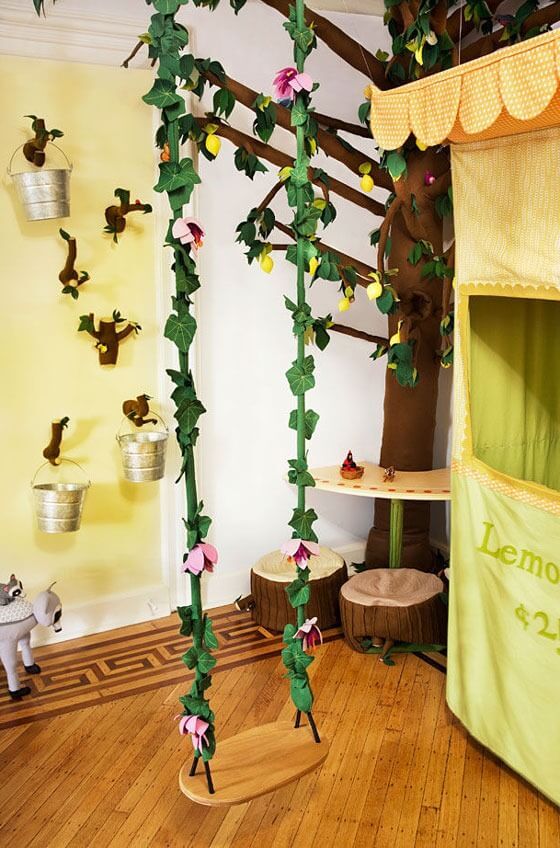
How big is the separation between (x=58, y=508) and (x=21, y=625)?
1.49ft

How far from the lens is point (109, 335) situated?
375 cm

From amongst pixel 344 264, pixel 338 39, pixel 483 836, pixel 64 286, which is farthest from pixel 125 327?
pixel 483 836

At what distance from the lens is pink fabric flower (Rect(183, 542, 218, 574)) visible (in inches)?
89.0

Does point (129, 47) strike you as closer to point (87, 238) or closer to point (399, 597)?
point (87, 238)

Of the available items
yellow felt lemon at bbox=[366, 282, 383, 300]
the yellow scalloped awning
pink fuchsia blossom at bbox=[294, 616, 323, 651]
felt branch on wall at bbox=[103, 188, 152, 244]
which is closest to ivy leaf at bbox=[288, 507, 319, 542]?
pink fuchsia blossom at bbox=[294, 616, 323, 651]

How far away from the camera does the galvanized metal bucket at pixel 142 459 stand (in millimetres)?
3678

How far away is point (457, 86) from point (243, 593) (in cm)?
263

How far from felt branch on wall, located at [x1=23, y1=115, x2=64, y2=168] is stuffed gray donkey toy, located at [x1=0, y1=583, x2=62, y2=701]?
5.45 ft

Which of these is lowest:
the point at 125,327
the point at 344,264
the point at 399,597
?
the point at 399,597

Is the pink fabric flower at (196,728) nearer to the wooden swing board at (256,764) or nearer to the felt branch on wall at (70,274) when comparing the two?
the wooden swing board at (256,764)

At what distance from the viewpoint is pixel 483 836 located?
2.56m

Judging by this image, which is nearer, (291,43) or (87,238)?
(87,238)

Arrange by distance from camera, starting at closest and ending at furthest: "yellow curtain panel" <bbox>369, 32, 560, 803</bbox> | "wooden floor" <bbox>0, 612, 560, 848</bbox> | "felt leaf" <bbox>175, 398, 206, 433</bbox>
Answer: "felt leaf" <bbox>175, 398, 206, 433</bbox> → "yellow curtain panel" <bbox>369, 32, 560, 803</bbox> → "wooden floor" <bbox>0, 612, 560, 848</bbox>

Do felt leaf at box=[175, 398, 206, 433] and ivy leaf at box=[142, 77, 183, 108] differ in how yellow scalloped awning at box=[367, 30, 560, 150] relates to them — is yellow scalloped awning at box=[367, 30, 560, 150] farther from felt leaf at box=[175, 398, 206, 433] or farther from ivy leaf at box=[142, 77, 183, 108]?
felt leaf at box=[175, 398, 206, 433]
